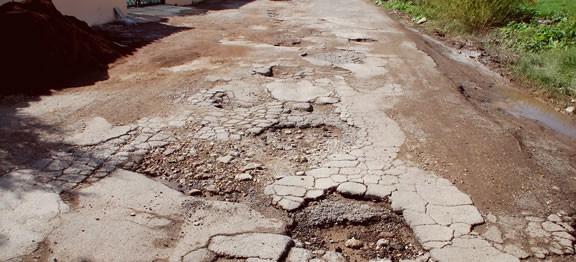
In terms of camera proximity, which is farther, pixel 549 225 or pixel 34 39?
pixel 34 39

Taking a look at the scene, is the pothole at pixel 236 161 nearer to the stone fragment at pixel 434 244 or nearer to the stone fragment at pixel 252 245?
the stone fragment at pixel 252 245

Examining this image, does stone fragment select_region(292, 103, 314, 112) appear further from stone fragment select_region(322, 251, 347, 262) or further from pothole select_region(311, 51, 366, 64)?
stone fragment select_region(322, 251, 347, 262)

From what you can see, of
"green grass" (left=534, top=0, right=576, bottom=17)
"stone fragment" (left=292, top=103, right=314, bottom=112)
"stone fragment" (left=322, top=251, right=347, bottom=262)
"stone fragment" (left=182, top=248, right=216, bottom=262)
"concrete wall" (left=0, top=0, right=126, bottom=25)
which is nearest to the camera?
"stone fragment" (left=182, top=248, right=216, bottom=262)

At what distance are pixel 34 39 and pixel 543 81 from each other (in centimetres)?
783

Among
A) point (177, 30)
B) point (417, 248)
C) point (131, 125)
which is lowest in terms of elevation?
point (417, 248)

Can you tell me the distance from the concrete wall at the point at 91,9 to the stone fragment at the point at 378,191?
8.07 m

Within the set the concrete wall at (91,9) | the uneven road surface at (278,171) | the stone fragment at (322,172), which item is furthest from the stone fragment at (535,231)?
the concrete wall at (91,9)

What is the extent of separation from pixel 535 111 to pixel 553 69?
1676 millimetres

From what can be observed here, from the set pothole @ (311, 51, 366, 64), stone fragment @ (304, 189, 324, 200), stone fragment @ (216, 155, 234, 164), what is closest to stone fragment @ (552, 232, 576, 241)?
stone fragment @ (304, 189, 324, 200)

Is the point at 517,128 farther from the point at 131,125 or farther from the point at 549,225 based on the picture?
the point at 131,125

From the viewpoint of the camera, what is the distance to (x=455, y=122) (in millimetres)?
4820

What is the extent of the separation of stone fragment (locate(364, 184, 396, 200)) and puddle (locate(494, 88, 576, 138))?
321 cm

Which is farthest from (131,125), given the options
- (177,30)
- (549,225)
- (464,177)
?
(177,30)

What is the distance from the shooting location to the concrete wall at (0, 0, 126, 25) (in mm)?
8828
